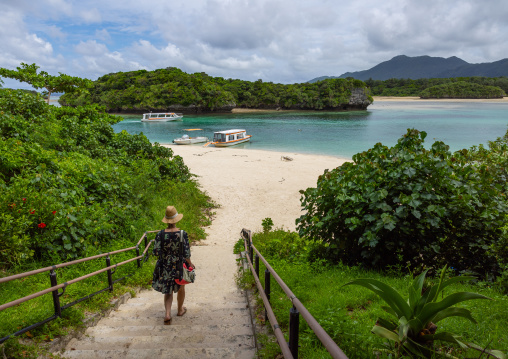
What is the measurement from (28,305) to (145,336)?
1.56 m

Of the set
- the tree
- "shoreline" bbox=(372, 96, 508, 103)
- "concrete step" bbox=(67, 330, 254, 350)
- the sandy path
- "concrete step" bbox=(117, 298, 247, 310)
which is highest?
"shoreline" bbox=(372, 96, 508, 103)

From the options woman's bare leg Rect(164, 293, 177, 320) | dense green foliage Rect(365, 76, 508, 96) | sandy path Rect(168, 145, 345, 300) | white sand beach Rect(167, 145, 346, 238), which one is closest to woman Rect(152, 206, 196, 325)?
woman's bare leg Rect(164, 293, 177, 320)

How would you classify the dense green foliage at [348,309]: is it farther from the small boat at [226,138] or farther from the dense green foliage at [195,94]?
the dense green foliage at [195,94]

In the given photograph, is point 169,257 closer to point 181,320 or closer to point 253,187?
point 181,320

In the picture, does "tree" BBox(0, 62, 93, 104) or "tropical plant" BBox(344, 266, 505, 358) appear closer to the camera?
"tropical plant" BBox(344, 266, 505, 358)

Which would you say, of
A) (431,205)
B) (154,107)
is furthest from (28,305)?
(154,107)

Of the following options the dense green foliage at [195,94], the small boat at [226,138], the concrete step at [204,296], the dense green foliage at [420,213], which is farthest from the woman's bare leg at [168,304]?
the dense green foliage at [195,94]

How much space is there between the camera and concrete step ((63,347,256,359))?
300 cm

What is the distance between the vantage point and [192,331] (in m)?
3.74

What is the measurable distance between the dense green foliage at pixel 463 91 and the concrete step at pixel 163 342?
165 meters

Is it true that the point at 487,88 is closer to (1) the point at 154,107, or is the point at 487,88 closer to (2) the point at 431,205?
(1) the point at 154,107

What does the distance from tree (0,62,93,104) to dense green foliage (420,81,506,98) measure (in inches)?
6260

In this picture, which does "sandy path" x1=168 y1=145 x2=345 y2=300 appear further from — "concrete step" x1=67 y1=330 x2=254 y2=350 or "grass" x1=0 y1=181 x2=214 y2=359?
"concrete step" x1=67 y1=330 x2=254 y2=350

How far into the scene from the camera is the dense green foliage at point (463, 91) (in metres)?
130
